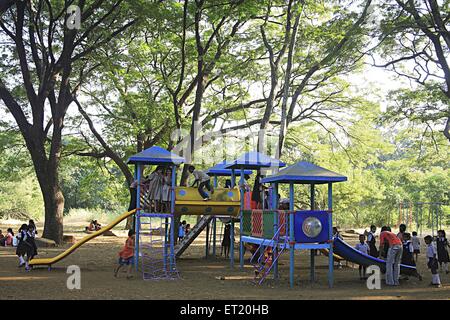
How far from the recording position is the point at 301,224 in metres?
12.7

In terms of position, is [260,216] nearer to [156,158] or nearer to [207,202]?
[207,202]

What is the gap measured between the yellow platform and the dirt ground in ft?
5.83

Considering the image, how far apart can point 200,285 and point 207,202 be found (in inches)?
151

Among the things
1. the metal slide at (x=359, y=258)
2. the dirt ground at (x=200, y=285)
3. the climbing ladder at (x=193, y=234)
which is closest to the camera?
the dirt ground at (x=200, y=285)

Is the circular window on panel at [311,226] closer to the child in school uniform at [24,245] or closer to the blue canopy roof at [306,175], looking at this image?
the blue canopy roof at [306,175]

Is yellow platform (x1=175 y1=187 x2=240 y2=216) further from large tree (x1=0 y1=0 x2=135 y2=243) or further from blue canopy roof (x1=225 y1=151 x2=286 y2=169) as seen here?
large tree (x1=0 y1=0 x2=135 y2=243)

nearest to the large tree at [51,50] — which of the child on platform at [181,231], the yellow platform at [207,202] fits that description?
the child on platform at [181,231]

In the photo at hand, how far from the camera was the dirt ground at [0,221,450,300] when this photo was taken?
10797mm

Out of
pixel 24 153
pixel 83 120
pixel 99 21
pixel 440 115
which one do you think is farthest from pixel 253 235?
pixel 24 153

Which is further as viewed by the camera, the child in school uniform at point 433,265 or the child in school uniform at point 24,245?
the child in school uniform at point 24,245

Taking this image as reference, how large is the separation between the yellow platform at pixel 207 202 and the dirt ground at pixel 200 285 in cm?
178

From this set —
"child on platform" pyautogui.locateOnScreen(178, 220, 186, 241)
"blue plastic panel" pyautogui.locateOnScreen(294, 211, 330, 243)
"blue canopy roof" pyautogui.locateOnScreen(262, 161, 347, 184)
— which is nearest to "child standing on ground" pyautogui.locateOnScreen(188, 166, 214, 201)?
"blue canopy roof" pyautogui.locateOnScreen(262, 161, 347, 184)

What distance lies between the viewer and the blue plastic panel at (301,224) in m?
12.7

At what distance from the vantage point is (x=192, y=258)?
20234 mm
